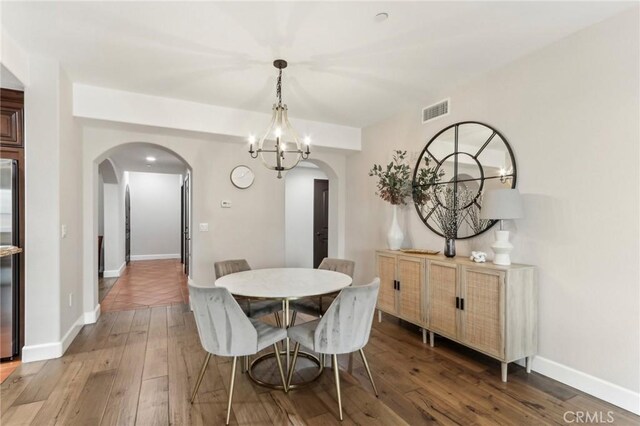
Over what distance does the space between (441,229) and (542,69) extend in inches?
65.0

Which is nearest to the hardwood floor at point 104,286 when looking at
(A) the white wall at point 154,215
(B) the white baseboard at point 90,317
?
(B) the white baseboard at point 90,317

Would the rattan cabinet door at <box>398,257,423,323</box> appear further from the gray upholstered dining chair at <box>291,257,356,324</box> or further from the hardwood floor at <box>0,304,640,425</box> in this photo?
the gray upholstered dining chair at <box>291,257,356,324</box>

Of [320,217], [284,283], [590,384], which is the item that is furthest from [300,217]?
[590,384]

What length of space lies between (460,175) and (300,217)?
4479 millimetres

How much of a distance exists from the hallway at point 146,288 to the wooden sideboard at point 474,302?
3.31m

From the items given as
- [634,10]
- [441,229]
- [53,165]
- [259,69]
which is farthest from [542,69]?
[53,165]

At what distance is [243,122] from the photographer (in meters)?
3.98

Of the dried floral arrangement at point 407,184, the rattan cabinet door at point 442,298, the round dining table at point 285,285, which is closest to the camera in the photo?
the round dining table at point 285,285

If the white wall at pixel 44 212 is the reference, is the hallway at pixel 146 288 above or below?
below

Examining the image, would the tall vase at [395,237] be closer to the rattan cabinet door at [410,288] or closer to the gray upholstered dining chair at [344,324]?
the rattan cabinet door at [410,288]

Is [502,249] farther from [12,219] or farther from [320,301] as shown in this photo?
[12,219]

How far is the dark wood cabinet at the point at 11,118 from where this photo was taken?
2666 millimetres

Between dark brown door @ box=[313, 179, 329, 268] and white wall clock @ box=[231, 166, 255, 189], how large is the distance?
2.73m

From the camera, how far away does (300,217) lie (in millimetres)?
7254
